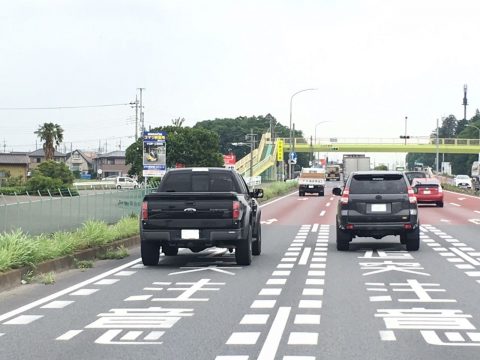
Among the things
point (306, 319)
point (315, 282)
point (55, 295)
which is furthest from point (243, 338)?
point (315, 282)

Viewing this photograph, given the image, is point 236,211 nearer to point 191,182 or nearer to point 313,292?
point 191,182

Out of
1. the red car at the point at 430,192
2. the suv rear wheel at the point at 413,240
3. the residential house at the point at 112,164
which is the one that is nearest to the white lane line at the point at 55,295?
the suv rear wheel at the point at 413,240

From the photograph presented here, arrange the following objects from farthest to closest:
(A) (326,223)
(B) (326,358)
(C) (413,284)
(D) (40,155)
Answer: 1. (D) (40,155)
2. (A) (326,223)
3. (C) (413,284)
4. (B) (326,358)

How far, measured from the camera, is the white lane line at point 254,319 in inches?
349

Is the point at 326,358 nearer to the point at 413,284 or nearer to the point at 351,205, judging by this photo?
the point at 413,284

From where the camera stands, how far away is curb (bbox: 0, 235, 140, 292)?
39.5 feet

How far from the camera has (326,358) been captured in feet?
23.0

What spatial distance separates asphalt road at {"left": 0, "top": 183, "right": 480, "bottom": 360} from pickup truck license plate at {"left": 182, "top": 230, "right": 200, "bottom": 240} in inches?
23.0

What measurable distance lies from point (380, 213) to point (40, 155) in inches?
5720

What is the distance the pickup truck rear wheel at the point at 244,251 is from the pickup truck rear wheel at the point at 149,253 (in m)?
1.53

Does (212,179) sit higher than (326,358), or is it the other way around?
(212,179)

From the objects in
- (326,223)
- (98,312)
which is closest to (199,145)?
(326,223)

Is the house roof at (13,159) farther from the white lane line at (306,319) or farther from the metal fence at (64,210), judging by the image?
the white lane line at (306,319)

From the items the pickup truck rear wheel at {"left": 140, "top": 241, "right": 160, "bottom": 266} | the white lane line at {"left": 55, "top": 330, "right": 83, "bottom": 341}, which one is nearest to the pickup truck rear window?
the pickup truck rear wheel at {"left": 140, "top": 241, "right": 160, "bottom": 266}
